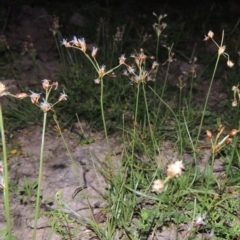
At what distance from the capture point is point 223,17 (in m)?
3.87

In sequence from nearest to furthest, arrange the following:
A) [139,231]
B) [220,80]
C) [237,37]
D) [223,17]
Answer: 1. [139,231]
2. [220,80]
3. [237,37]
4. [223,17]

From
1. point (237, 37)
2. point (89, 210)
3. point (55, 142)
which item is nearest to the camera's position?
point (89, 210)

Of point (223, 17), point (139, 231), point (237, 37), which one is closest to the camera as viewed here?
point (139, 231)

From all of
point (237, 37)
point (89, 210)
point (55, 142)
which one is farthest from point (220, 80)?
point (89, 210)

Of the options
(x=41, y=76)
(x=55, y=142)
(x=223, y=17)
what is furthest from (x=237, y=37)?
(x=55, y=142)

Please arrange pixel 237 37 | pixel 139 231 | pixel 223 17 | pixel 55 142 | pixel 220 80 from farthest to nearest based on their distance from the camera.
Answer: pixel 223 17, pixel 237 37, pixel 220 80, pixel 55 142, pixel 139 231

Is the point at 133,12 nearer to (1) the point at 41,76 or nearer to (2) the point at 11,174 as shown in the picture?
(1) the point at 41,76

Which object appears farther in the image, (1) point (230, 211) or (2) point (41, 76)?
(2) point (41, 76)

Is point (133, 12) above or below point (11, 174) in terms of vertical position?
above

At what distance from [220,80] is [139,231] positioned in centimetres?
149

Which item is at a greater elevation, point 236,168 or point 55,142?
point 236,168

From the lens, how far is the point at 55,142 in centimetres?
261

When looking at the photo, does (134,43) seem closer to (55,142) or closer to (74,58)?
(74,58)

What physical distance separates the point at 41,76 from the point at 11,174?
1.01 meters
